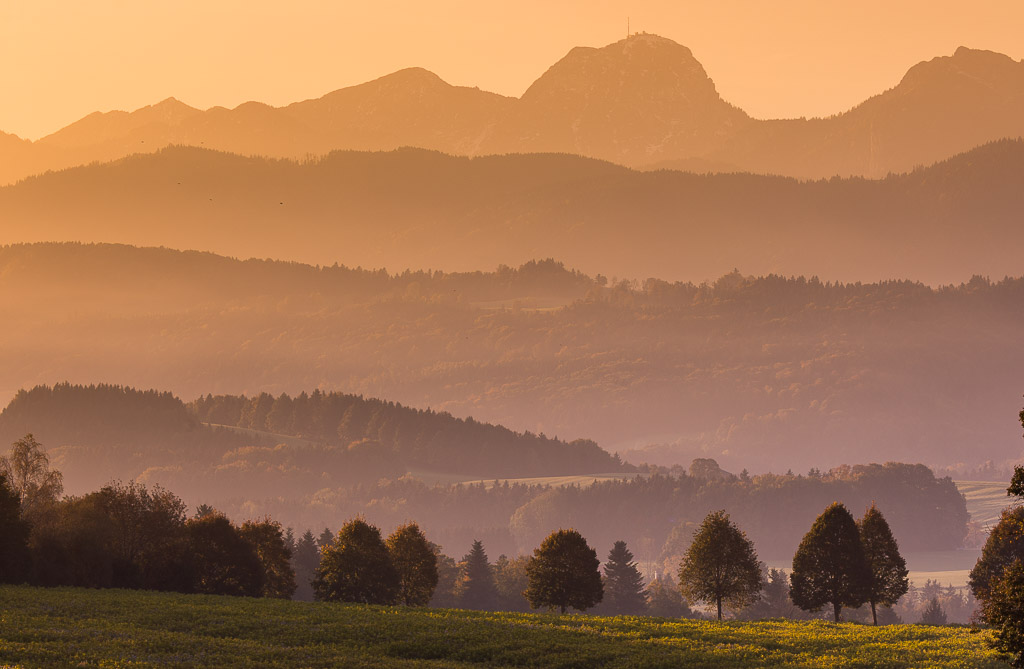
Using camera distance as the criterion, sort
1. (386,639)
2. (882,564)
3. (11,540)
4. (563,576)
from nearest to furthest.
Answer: (386,639)
(11,540)
(882,564)
(563,576)

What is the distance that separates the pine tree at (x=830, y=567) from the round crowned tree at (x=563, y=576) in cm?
2383

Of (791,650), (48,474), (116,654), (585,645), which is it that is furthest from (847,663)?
(48,474)

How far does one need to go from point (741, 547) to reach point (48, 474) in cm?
9177

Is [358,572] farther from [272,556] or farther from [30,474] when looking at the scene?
[30,474]

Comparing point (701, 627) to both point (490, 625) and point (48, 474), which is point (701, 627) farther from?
point (48, 474)

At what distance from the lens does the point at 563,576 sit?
463ft

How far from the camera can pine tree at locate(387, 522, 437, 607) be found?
479ft

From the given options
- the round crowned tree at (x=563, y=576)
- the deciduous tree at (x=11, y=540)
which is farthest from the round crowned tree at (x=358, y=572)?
the deciduous tree at (x=11, y=540)

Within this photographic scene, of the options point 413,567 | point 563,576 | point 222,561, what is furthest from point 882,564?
point 222,561

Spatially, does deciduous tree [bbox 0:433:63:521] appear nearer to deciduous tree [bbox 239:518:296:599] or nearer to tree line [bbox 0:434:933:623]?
tree line [bbox 0:434:933:623]

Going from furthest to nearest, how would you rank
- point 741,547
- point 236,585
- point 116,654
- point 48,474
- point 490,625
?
point 48,474
point 741,547
point 236,585
point 490,625
point 116,654

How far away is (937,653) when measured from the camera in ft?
284

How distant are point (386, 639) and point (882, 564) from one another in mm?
69904

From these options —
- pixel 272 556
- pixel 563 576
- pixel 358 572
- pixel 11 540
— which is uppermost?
pixel 11 540
